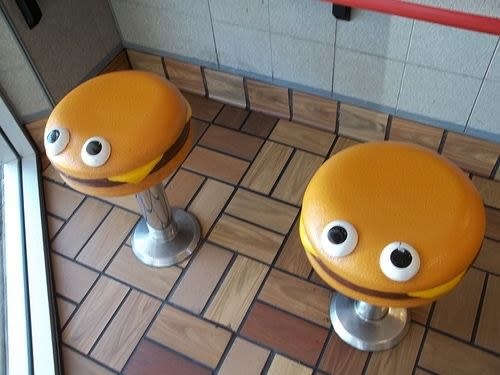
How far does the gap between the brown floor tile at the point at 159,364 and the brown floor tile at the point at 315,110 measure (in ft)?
3.10

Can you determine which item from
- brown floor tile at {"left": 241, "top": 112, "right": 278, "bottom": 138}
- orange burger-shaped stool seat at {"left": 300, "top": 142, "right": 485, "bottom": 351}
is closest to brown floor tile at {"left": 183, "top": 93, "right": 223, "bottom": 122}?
brown floor tile at {"left": 241, "top": 112, "right": 278, "bottom": 138}

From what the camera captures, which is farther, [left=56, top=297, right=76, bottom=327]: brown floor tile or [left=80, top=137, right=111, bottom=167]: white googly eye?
[left=56, top=297, right=76, bottom=327]: brown floor tile

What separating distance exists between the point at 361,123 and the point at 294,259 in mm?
556

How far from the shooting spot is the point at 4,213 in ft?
5.03

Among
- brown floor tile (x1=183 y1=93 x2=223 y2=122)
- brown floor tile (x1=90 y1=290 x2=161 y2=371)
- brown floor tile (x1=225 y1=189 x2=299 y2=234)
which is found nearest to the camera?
brown floor tile (x1=90 y1=290 x2=161 y2=371)

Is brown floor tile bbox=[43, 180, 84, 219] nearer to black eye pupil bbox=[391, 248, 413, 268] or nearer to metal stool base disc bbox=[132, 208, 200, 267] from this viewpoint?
metal stool base disc bbox=[132, 208, 200, 267]

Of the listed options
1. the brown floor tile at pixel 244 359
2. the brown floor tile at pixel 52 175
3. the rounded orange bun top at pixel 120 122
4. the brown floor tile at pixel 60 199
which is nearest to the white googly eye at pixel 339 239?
the rounded orange bun top at pixel 120 122

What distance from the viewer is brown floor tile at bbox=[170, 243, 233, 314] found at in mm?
1331

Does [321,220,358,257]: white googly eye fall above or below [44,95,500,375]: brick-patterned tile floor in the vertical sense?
above

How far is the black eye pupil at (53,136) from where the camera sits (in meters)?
1.01

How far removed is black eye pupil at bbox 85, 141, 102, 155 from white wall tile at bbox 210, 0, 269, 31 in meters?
0.76

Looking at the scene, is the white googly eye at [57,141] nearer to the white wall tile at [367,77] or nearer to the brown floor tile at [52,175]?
the brown floor tile at [52,175]

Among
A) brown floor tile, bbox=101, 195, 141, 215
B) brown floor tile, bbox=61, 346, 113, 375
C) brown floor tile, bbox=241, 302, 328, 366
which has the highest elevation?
brown floor tile, bbox=101, 195, 141, 215

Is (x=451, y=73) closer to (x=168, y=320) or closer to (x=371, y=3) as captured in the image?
(x=371, y=3)
